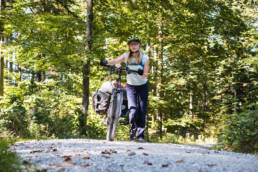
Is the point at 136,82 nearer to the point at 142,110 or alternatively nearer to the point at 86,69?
the point at 142,110

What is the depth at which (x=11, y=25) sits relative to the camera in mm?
7988

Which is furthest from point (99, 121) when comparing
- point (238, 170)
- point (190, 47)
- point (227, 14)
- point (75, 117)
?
point (238, 170)

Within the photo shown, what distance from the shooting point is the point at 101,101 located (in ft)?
18.3

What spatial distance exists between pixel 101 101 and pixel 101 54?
352 centimetres

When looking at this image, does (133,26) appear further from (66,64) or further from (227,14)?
(227,14)

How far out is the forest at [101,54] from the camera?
761cm

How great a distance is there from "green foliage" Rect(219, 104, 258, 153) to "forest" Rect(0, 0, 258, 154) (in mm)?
22

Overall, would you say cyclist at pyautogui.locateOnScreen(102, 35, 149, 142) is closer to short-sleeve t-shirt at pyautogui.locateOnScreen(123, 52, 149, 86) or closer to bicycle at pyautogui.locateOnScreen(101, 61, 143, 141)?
short-sleeve t-shirt at pyautogui.locateOnScreen(123, 52, 149, 86)

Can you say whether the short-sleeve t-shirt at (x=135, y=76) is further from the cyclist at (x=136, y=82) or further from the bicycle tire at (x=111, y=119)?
the bicycle tire at (x=111, y=119)

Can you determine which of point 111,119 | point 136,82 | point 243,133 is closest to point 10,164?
point 111,119

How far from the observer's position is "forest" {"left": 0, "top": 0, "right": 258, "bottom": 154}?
7.61 meters

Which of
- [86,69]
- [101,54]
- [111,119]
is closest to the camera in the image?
[111,119]

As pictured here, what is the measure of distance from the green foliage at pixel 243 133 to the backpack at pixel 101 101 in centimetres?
327

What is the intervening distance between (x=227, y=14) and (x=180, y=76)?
3290 millimetres
